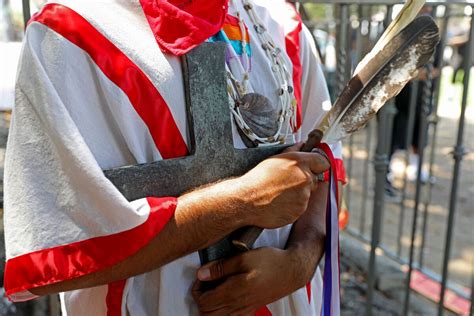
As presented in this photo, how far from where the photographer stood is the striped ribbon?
4.56ft

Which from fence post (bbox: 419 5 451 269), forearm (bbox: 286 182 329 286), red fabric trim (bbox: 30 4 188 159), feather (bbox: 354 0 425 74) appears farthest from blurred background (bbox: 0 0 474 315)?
feather (bbox: 354 0 425 74)

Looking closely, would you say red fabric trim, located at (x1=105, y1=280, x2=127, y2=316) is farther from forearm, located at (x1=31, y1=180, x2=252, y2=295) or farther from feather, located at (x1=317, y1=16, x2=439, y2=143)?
feather, located at (x1=317, y1=16, x2=439, y2=143)

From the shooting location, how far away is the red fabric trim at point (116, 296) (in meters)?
1.20

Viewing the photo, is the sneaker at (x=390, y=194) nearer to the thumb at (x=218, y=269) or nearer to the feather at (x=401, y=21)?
the feather at (x=401, y=21)

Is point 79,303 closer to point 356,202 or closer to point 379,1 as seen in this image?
point 379,1

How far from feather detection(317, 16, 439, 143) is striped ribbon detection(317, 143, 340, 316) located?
87 millimetres

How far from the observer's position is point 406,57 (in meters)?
1.34

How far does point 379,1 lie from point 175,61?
150cm

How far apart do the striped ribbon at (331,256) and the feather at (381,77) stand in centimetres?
9

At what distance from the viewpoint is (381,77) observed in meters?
1.36

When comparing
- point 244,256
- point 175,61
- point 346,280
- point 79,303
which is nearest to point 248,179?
point 244,256

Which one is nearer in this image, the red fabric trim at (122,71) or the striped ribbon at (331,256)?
the red fabric trim at (122,71)

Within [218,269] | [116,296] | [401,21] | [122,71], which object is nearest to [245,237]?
[218,269]

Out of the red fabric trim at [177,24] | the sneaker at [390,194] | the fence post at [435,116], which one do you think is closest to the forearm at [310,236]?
the red fabric trim at [177,24]
